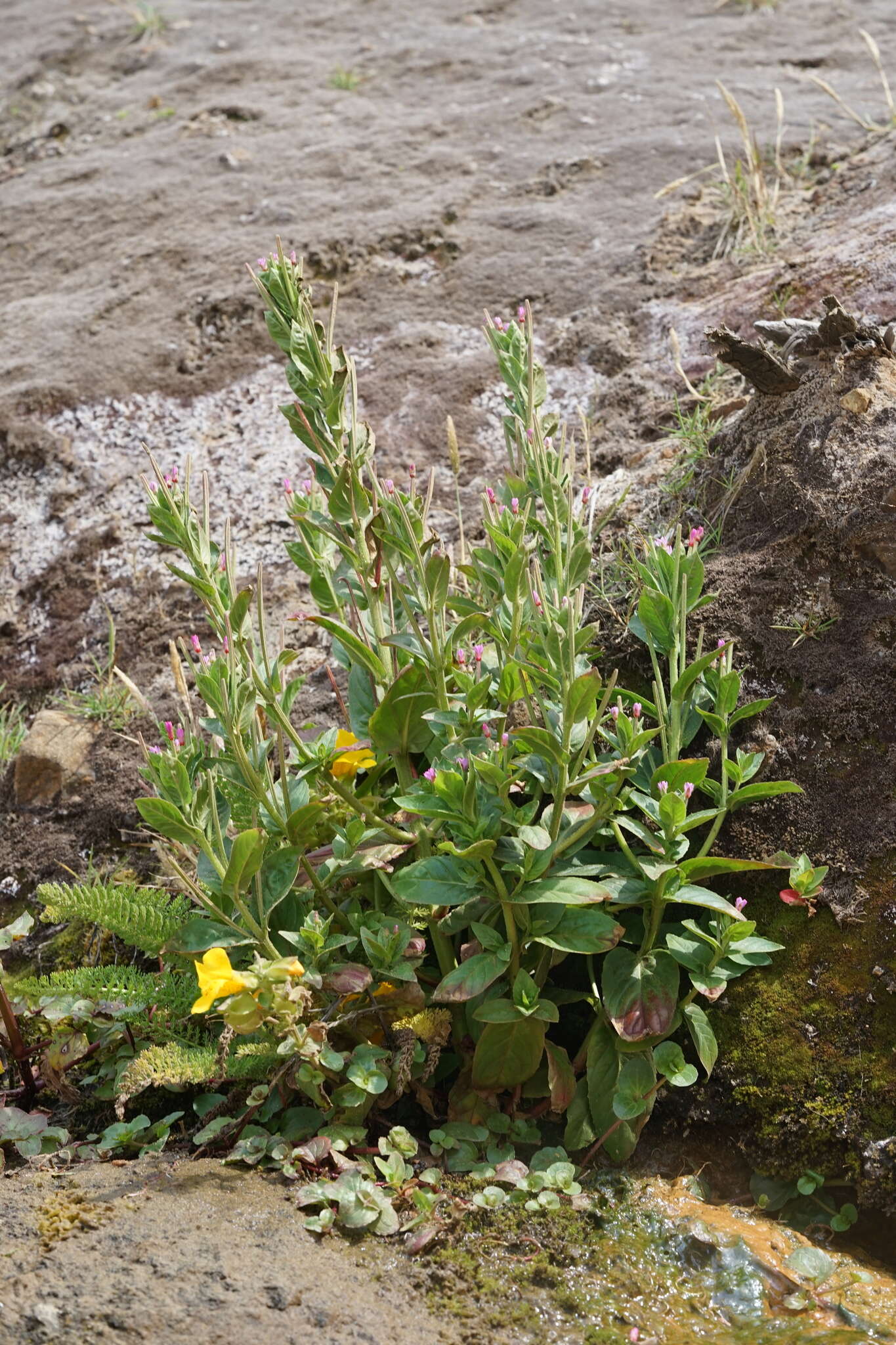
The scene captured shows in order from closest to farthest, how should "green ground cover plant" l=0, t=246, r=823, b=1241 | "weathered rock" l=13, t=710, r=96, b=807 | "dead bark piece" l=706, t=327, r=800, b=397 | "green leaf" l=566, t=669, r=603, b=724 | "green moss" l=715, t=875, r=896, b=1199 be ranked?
1. "green leaf" l=566, t=669, r=603, b=724
2. "green ground cover plant" l=0, t=246, r=823, b=1241
3. "green moss" l=715, t=875, r=896, b=1199
4. "dead bark piece" l=706, t=327, r=800, b=397
5. "weathered rock" l=13, t=710, r=96, b=807

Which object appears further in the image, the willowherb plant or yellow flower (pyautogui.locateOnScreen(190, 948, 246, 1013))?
the willowherb plant

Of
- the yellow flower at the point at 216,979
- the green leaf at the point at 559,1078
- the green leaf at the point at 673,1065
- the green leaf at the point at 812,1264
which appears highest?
the yellow flower at the point at 216,979

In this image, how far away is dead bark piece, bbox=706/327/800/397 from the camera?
9.18 ft

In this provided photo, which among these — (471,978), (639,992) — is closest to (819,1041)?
(639,992)

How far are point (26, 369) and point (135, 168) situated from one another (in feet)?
6.11

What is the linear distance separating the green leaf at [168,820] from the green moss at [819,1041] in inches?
45.7

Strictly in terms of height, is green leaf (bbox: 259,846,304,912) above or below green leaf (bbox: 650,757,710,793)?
below

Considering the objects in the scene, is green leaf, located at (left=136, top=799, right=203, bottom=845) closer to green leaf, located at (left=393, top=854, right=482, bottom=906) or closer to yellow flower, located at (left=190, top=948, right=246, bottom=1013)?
yellow flower, located at (left=190, top=948, right=246, bottom=1013)

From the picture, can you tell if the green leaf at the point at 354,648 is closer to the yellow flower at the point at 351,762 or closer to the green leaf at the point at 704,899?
the yellow flower at the point at 351,762

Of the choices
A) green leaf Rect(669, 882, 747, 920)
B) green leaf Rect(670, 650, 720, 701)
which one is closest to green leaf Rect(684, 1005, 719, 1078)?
green leaf Rect(669, 882, 747, 920)

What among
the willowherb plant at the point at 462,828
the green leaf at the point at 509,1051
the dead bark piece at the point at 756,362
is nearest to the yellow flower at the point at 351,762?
the willowherb plant at the point at 462,828

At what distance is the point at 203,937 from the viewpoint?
2152 millimetres

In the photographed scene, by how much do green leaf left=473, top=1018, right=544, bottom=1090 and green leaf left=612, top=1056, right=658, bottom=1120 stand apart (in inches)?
6.5

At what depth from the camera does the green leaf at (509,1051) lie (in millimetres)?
2150
